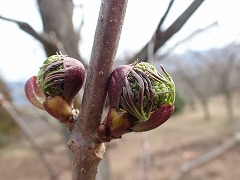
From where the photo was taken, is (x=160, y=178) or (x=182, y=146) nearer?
(x=160, y=178)

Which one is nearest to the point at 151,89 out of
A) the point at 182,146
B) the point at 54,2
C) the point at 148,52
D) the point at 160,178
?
the point at 148,52

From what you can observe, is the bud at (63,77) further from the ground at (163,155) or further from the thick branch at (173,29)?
the ground at (163,155)

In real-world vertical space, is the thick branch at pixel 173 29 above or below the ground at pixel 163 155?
above

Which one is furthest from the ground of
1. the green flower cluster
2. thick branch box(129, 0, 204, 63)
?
the green flower cluster

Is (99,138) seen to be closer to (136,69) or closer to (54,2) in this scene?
(136,69)

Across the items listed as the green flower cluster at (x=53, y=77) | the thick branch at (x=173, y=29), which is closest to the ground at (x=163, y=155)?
the thick branch at (x=173, y=29)

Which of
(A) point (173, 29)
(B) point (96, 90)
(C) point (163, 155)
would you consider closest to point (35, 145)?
(A) point (173, 29)
